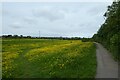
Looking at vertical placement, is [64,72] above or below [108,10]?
below

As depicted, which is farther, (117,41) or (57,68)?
(117,41)

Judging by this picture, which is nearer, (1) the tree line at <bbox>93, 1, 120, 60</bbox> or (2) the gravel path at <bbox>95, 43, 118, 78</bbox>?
(2) the gravel path at <bbox>95, 43, 118, 78</bbox>

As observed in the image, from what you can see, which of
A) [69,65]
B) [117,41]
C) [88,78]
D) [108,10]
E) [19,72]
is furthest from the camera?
[108,10]

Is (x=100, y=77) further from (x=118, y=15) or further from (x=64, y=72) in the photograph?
(x=118, y=15)

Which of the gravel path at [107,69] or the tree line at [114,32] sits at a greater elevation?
the tree line at [114,32]

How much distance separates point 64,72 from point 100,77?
2.36m

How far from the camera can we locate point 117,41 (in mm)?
24594

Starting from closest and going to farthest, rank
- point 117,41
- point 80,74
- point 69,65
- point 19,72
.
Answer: point 80,74
point 19,72
point 69,65
point 117,41

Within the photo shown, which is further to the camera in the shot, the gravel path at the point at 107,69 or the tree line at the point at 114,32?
the tree line at the point at 114,32

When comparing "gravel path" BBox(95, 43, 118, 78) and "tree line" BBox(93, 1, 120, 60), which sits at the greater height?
"tree line" BBox(93, 1, 120, 60)

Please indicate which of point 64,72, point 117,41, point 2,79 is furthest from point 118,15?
point 2,79

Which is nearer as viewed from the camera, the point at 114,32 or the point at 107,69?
the point at 107,69

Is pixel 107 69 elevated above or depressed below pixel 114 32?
below

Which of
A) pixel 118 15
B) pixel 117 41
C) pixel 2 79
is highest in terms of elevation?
pixel 118 15
